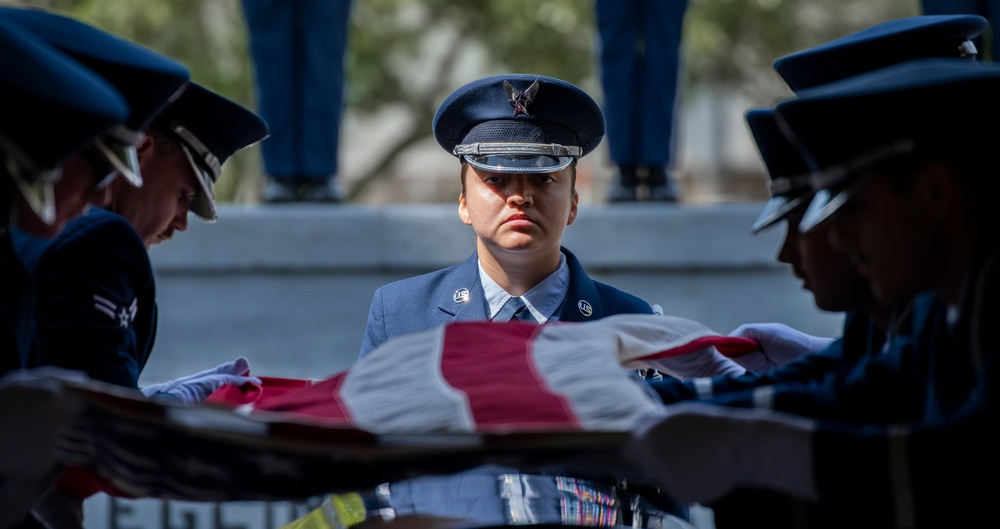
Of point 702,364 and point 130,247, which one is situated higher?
point 130,247

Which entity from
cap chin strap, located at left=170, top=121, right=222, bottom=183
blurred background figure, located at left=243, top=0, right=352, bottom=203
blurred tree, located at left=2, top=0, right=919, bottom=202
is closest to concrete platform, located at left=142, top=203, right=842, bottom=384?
blurred background figure, located at left=243, top=0, right=352, bottom=203

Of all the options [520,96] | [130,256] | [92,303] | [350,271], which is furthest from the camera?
[350,271]

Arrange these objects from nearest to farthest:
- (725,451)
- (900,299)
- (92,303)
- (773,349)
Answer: (725,451) < (900,299) < (92,303) < (773,349)

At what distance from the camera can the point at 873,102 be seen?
202 cm

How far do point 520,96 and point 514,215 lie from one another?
359 mm

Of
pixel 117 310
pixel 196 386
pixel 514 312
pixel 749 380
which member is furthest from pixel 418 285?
pixel 749 380

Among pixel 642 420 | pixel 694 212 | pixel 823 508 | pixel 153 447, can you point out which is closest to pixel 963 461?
pixel 823 508

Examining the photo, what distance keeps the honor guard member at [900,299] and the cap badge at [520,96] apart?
1.40 meters

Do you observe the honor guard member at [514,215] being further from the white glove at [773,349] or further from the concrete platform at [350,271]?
the concrete platform at [350,271]

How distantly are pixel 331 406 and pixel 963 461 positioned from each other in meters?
1.18

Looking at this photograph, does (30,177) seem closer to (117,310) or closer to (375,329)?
(117,310)

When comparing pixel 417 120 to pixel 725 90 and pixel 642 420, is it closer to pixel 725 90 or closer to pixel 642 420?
pixel 725 90

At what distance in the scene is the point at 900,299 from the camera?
210 centimetres

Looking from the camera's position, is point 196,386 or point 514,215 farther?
point 514,215
